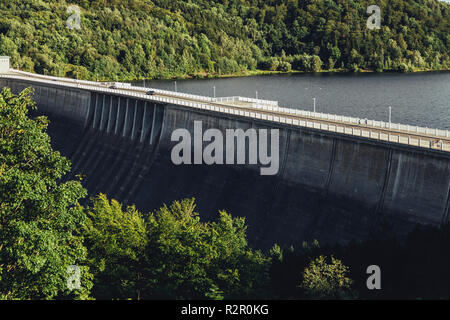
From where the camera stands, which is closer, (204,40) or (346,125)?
(346,125)

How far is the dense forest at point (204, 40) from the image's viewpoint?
152 metres

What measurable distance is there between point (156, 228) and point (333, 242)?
572 inches

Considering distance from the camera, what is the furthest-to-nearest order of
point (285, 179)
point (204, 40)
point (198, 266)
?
1. point (204, 40)
2. point (285, 179)
3. point (198, 266)

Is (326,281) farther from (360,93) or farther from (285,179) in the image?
(360,93)

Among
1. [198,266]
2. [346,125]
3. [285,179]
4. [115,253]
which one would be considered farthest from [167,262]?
[346,125]

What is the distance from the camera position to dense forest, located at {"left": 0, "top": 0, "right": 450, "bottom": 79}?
500ft

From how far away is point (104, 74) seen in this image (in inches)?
6048

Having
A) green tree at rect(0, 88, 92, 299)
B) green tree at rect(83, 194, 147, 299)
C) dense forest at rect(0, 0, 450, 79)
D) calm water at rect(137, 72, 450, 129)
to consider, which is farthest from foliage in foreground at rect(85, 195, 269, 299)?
dense forest at rect(0, 0, 450, 79)

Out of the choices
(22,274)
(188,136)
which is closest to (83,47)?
(188,136)

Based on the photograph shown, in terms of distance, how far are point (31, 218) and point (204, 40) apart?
16146cm

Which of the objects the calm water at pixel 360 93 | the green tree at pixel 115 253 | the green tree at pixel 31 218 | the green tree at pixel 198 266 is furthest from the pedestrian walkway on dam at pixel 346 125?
the calm water at pixel 360 93

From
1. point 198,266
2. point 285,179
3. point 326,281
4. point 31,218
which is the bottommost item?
point 326,281

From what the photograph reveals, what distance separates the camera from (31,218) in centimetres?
2153

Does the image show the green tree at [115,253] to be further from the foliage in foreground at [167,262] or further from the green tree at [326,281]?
the green tree at [326,281]
